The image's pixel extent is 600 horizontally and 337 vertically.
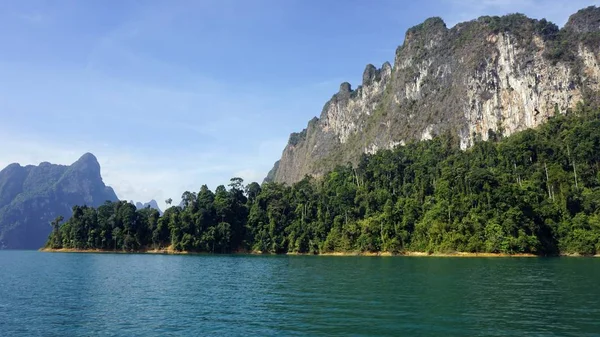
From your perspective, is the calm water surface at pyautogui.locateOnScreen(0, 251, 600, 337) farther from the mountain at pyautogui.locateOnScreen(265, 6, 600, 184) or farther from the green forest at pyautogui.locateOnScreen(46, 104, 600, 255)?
the mountain at pyautogui.locateOnScreen(265, 6, 600, 184)

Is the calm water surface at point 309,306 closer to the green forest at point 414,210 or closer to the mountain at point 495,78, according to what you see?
the green forest at point 414,210

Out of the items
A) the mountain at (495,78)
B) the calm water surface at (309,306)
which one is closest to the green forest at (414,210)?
the mountain at (495,78)

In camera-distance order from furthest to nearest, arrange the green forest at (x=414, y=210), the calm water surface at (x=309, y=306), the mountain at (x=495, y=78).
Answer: the mountain at (x=495, y=78) → the green forest at (x=414, y=210) → the calm water surface at (x=309, y=306)

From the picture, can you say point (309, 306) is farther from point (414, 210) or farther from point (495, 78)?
point (495, 78)

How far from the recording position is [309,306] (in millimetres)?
28125

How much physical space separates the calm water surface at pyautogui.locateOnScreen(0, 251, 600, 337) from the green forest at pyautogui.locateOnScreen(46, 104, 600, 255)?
47.1 metres

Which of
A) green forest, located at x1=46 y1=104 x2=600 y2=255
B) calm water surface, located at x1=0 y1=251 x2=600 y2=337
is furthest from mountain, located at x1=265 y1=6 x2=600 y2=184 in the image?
calm water surface, located at x1=0 y1=251 x2=600 y2=337

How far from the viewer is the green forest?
290 feet

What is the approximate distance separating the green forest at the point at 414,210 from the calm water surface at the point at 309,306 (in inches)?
1856

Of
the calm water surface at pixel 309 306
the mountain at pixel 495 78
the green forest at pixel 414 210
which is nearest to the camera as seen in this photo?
the calm water surface at pixel 309 306

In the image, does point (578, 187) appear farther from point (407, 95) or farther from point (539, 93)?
point (407, 95)

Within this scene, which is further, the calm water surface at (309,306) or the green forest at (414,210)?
the green forest at (414,210)

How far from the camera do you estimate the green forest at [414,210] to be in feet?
290

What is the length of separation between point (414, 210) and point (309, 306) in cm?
8135
